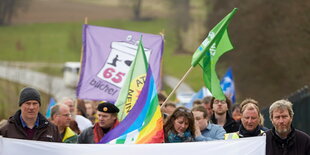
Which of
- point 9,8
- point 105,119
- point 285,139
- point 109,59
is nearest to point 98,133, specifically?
point 105,119

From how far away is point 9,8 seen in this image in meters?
86.5

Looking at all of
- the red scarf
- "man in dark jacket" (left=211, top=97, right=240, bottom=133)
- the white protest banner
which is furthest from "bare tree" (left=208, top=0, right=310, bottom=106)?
the white protest banner

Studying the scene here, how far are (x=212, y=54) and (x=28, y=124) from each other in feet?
9.85

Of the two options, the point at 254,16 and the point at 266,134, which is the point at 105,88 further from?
the point at 254,16

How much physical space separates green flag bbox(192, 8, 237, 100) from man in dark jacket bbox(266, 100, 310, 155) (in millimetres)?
2217

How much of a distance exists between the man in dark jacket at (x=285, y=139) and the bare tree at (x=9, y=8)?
231 ft

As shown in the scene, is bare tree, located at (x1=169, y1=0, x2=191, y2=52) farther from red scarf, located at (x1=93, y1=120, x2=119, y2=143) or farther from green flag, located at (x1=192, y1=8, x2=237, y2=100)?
red scarf, located at (x1=93, y1=120, x2=119, y2=143)

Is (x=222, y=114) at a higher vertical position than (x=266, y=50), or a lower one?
lower

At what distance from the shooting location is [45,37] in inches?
4018

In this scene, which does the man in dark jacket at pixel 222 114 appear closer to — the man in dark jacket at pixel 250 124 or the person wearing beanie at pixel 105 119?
the person wearing beanie at pixel 105 119

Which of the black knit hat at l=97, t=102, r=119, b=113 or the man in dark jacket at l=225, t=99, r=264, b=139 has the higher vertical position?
the black knit hat at l=97, t=102, r=119, b=113

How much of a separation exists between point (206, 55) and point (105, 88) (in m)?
3.78

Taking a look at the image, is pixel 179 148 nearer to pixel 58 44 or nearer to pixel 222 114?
pixel 222 114

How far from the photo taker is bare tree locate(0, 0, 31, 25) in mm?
80956
